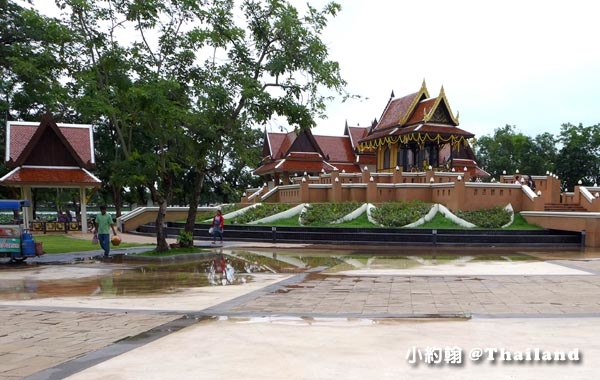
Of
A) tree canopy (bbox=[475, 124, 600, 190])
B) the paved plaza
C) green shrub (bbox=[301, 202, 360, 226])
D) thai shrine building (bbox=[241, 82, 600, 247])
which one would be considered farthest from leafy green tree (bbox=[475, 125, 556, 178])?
the paved plaza

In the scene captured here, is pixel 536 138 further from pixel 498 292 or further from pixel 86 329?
pixel 86 329

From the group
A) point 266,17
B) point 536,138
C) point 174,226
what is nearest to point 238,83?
point 266,17

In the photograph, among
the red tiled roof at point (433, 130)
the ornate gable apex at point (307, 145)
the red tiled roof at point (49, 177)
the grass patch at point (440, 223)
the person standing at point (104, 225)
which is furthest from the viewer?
the ornate gable apex at point (307, 145)

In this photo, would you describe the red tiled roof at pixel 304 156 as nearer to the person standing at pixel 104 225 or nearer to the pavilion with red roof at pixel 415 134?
the pavilion with red roof at pixel 415 134

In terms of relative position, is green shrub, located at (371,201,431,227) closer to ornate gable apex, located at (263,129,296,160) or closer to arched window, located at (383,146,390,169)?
arched window, located at (383,146,390,169)

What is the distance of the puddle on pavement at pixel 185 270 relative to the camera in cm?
1035

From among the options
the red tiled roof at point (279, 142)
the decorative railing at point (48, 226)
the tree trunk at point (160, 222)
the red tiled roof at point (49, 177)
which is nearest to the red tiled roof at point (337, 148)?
the red tiled roof at point (279, 142)

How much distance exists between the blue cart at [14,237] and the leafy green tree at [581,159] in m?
51.2

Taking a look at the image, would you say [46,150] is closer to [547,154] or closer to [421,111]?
[421,111]

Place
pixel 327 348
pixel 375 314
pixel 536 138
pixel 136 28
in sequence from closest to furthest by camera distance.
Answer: pixel 327 348 < pixel 375 314 < pixel 136 28 < pixel 536 138

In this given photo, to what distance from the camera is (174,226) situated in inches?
1168

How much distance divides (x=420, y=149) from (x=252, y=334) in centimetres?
3274

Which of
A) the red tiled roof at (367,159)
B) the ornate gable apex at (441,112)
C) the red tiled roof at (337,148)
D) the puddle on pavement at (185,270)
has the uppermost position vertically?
the ornate gable apex at (441,112)

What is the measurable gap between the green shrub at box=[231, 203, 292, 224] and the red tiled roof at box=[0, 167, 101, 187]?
27.0 feet
